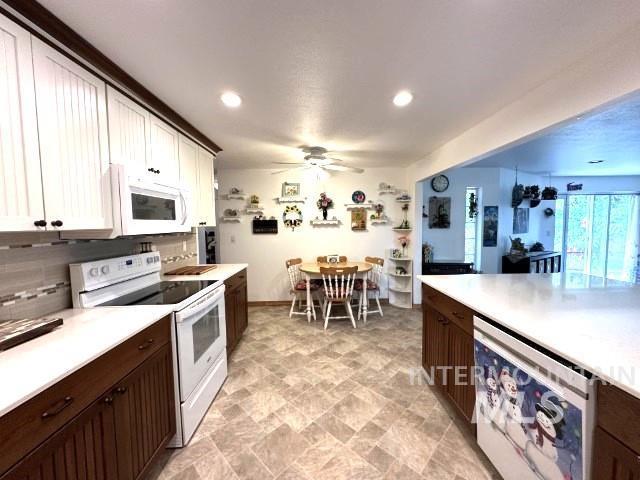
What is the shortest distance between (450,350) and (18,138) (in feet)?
8.34

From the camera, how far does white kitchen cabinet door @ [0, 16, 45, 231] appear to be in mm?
1039

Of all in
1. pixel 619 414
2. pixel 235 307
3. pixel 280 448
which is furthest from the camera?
pixel 235 307

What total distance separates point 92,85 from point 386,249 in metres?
3.99

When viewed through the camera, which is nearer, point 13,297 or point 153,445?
point 13,297

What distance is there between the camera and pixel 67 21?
1.21m

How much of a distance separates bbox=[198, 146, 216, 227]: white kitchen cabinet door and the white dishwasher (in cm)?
276

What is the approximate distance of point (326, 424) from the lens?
6.04 feet

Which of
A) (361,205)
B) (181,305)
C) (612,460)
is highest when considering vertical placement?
(361,205)

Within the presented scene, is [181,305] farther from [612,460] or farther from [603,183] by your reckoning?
[603,183]

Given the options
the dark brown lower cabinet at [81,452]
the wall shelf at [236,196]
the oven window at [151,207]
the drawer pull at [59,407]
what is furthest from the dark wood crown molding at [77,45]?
the wall shelf at [236,196]

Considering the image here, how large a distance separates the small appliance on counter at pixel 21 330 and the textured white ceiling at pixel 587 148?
2932 millimetres

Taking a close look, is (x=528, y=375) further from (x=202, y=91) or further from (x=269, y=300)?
(x=269, y=300)

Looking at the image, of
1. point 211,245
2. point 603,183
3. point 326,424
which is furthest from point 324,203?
point 603,183

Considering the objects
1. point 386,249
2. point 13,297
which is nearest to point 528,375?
point 13,297
